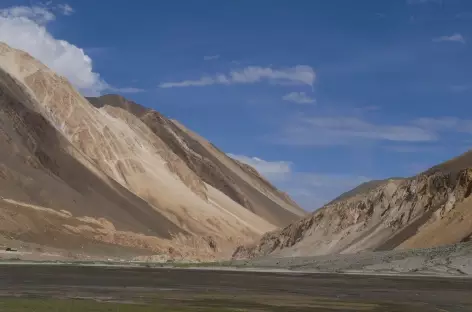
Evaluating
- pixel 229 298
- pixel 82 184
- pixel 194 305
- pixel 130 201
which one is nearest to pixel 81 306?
pixel 194 305

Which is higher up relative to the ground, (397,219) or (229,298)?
(397,219)

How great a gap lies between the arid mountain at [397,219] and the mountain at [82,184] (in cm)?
3868

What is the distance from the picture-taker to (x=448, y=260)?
5634 centimetres

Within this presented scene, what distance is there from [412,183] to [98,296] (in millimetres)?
67953

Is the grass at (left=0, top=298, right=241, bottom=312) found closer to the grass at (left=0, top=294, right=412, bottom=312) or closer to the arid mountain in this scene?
the grass at (left=0, top=294, right=412, bottom=312)

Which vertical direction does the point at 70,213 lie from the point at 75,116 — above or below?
below

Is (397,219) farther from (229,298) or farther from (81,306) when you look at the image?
(81,306)

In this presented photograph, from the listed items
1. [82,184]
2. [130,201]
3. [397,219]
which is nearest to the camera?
[397,219]

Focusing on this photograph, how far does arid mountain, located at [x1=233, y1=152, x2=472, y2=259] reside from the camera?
2916 inches

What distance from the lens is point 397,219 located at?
8662cm

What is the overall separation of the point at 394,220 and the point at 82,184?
78.0 m

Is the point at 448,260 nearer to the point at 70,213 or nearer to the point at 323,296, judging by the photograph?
the point at 323,296

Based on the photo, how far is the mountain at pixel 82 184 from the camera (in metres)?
126

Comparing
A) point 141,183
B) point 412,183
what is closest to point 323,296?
point 412,183
